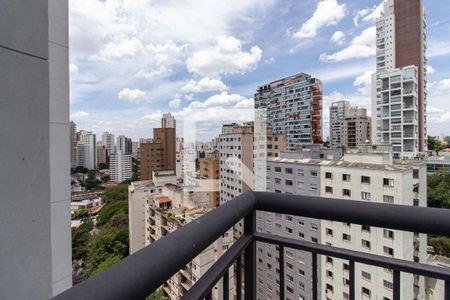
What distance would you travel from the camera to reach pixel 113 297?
0.27m

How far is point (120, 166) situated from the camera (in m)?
3.78

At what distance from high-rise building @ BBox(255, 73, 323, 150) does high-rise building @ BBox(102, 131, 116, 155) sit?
13780mm

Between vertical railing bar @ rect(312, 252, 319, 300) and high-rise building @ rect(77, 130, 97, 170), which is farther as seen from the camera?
high-rise building @ rect(77, 130, 97, 170)

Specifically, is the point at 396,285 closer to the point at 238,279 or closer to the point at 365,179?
the point at 238,279

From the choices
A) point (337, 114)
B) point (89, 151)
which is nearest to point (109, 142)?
point (89, 151)

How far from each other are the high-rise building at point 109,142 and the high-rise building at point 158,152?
0.69m

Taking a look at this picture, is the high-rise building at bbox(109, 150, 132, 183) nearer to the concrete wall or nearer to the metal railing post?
the metal railing post

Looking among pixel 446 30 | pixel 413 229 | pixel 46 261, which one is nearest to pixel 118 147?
pixel 46 261

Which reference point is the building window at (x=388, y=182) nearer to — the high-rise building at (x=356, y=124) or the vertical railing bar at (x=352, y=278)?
the vertical railing bar at (x=352, y=278)

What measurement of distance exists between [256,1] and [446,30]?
3621 mm

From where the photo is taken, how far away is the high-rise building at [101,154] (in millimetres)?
3069

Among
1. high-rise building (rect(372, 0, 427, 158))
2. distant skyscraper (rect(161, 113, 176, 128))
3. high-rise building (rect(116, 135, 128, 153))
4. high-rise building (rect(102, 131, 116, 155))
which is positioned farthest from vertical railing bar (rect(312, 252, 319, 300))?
high-rise building (rect(372, 0, 427, 158))

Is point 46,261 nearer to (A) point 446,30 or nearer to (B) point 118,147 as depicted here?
(B) point 118,147

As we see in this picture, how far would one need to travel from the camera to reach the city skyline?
233 centimetres
